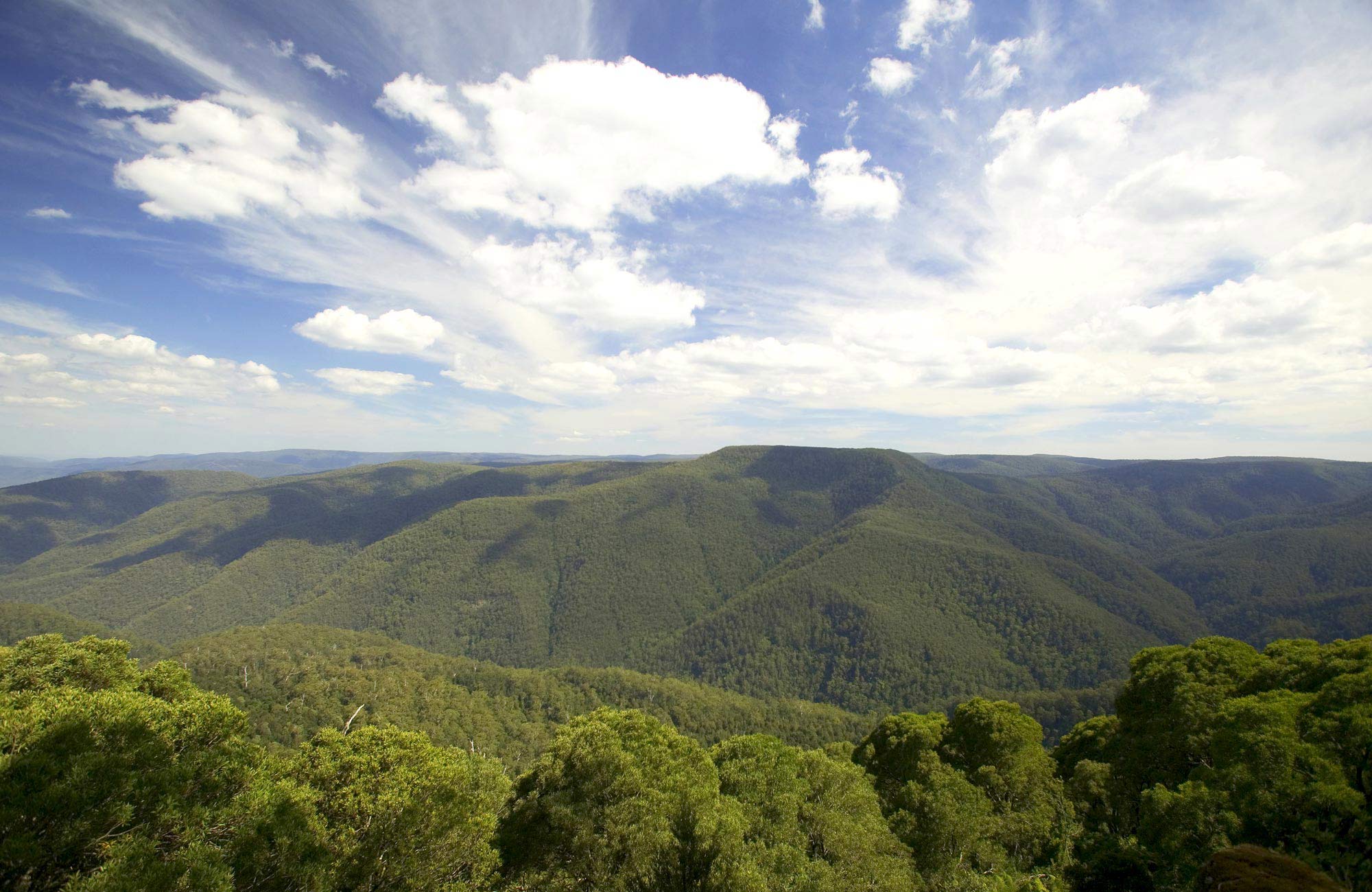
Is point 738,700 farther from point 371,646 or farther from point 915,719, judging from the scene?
point 915,719

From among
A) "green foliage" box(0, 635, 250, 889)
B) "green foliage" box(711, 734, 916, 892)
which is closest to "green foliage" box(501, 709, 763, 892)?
"green foliage" box(711, 734, 916, 892)

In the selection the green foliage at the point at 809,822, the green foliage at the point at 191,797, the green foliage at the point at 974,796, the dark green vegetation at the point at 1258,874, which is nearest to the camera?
the dark green vegetation at the point at 1258,874

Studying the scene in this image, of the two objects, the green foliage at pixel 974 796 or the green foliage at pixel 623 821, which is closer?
the green foliage at pixel 623 821

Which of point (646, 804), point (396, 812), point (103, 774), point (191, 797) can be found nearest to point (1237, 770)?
point (646, 804)

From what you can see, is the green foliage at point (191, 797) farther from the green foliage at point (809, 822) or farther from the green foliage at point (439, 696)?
the green foliage at point (439, 696)

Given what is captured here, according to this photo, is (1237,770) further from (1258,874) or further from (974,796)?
(974,796)

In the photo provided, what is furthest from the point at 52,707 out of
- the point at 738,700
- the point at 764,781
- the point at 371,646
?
the point at 738,700

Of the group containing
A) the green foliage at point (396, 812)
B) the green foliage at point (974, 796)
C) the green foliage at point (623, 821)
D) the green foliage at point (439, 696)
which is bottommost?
the green foliage at point (439, 696)

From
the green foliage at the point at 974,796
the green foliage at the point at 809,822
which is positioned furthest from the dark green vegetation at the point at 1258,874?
the green foliage at the point at 809,822
